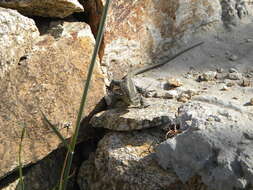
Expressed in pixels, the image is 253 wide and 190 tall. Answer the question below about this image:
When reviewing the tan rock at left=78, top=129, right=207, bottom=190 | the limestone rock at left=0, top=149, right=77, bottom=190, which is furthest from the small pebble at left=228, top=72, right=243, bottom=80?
the limestone rock at left=0, top=149, right=77, bottom=190

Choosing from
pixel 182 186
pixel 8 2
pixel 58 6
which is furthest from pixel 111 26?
pixel 182 186

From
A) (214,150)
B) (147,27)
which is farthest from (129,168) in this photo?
(147,27)

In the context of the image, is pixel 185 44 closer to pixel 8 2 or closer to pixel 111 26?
pixel 111 26

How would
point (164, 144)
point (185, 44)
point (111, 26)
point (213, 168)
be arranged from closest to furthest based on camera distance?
point (213, 168)
point (164, 144)
point (111, 26)
point (185, 44)

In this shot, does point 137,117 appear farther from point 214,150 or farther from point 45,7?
point 45,7

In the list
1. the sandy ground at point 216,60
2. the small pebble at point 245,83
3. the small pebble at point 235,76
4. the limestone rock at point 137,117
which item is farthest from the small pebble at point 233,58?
the limestone rock at point 137,117

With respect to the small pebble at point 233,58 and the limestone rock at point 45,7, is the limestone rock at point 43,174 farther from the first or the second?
the small pebble at point 233,58
